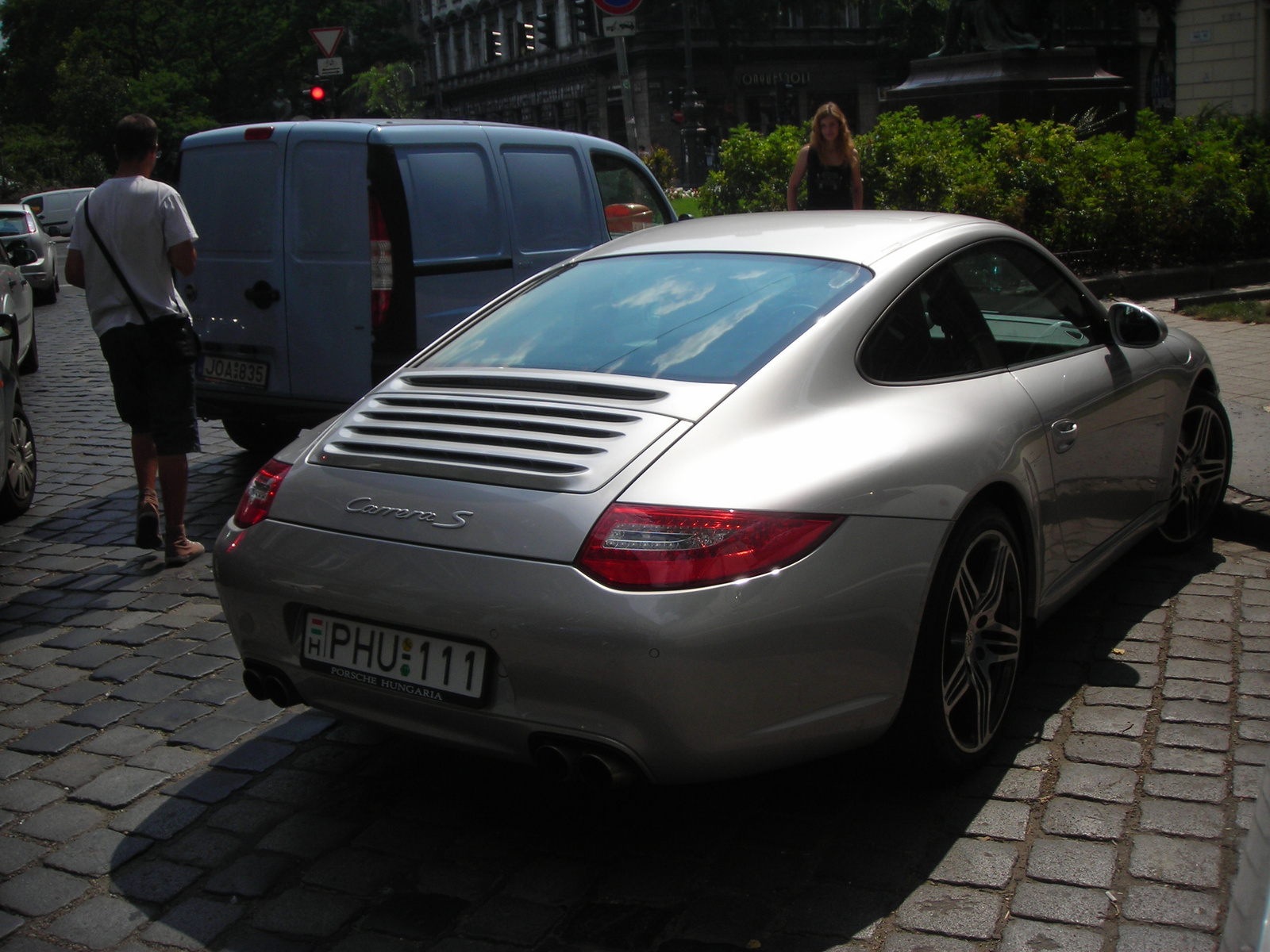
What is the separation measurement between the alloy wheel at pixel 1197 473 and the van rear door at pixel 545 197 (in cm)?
356

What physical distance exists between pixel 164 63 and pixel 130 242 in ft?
221

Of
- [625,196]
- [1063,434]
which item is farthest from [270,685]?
[625,196]

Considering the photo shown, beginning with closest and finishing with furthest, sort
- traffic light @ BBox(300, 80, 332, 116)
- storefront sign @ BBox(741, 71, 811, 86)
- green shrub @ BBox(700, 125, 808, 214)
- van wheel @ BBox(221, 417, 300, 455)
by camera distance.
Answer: van wheel @ BBox(221, 417, 300, 455) < green shrub @ BBox(700, 125, 808, 214) < traffic light @ BBox(300, 80, 332, 116) < storefront sign @ BBox(741, 71, 811, 86)

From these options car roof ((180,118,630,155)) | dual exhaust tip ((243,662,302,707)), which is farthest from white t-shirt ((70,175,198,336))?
dual exhaust tip ((243,662,302,707))

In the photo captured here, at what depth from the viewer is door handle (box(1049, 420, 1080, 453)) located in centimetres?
371

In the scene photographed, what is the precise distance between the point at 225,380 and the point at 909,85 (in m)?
13.4

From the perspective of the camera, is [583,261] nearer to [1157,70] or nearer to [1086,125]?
[1086,125]

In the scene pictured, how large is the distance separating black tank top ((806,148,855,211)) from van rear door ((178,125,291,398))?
4.40 m

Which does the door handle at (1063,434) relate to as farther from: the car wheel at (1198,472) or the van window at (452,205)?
the van window at (452,205)

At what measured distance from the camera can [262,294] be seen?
6.80m

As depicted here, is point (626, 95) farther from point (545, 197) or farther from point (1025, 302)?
point (1025, 302)

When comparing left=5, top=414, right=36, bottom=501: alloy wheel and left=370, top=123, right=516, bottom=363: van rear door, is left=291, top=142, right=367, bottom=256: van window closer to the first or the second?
left=370, top=123, right=516, bottom=363: van rear door

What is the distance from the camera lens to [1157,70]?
52.3 meters

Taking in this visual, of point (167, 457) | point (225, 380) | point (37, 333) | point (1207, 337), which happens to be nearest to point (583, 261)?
point (167, 457)
